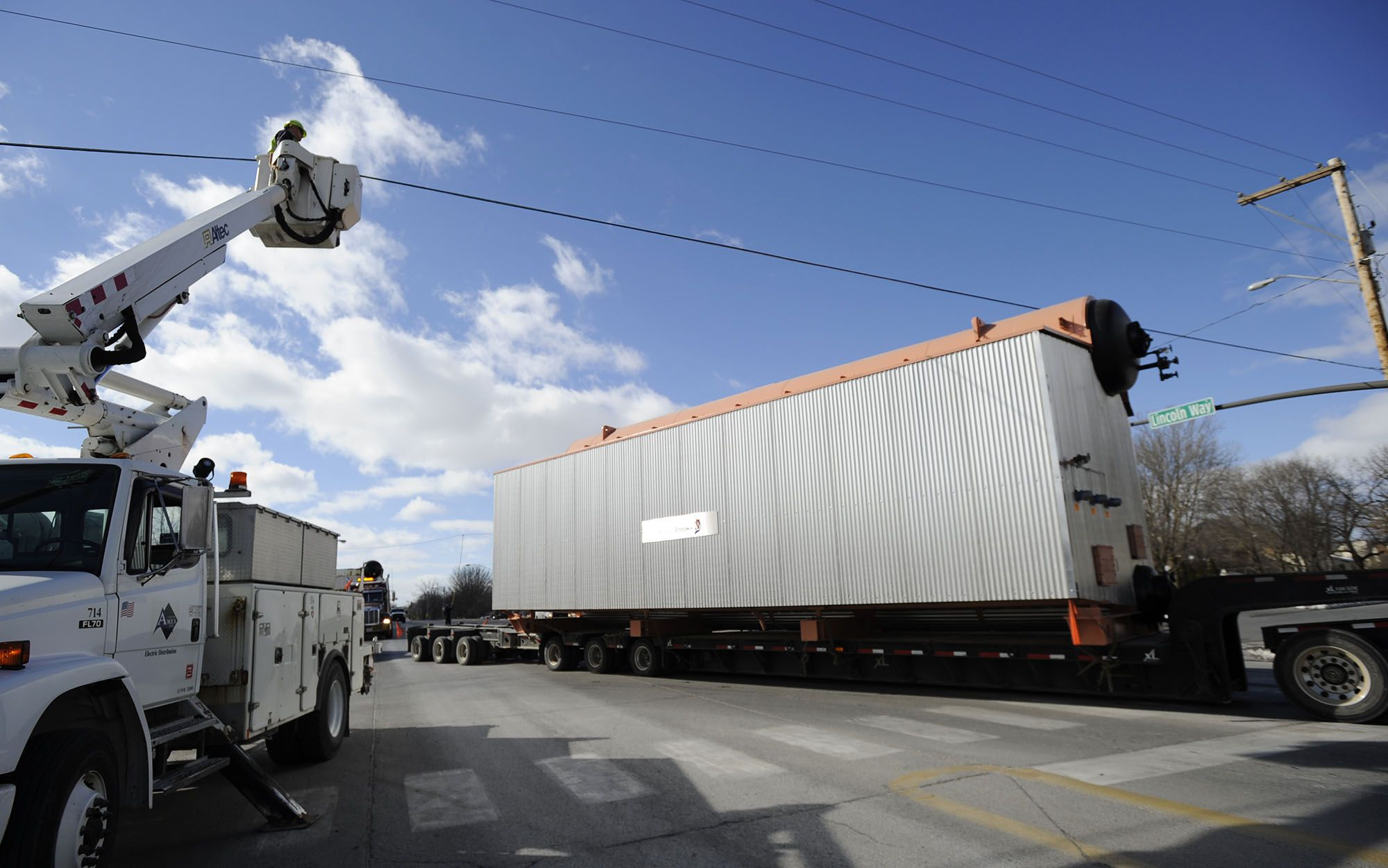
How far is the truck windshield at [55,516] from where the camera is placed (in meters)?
4.40

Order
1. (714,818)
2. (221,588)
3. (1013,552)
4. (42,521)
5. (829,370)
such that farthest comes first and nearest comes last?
(829,370)
(1013,552)
(221,588)
(714,818)
(42,521)

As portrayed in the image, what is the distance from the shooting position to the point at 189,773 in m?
4.70

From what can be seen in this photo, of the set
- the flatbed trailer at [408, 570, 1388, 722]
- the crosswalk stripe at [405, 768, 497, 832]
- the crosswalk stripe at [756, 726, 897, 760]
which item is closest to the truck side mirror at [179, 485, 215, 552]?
the crosswalk stripe at [405, 768, 497, 832]

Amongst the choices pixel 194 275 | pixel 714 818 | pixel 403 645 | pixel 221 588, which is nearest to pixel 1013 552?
pixel 714 818

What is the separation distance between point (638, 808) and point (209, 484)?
13.6 ft

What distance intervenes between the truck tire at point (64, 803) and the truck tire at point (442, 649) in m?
20.1

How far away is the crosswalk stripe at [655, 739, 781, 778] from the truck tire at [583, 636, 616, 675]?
9137 millimetres

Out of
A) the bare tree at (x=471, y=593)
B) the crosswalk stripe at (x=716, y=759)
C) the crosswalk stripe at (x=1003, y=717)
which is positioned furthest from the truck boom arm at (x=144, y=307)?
the bare tree at (x=471, y=593)

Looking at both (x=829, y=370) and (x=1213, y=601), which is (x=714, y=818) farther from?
(x=829, y=370)

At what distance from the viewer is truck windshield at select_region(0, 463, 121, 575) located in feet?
14.4

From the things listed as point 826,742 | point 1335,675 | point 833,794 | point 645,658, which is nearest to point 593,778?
point 833,794

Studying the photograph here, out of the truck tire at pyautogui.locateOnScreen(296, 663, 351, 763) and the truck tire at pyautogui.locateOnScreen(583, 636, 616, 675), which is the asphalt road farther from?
the truck tire at pyautogui.locateOnScreen(583, 636, 616, 675)

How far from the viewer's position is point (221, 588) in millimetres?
6023

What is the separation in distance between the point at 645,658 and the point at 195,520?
1226cm
